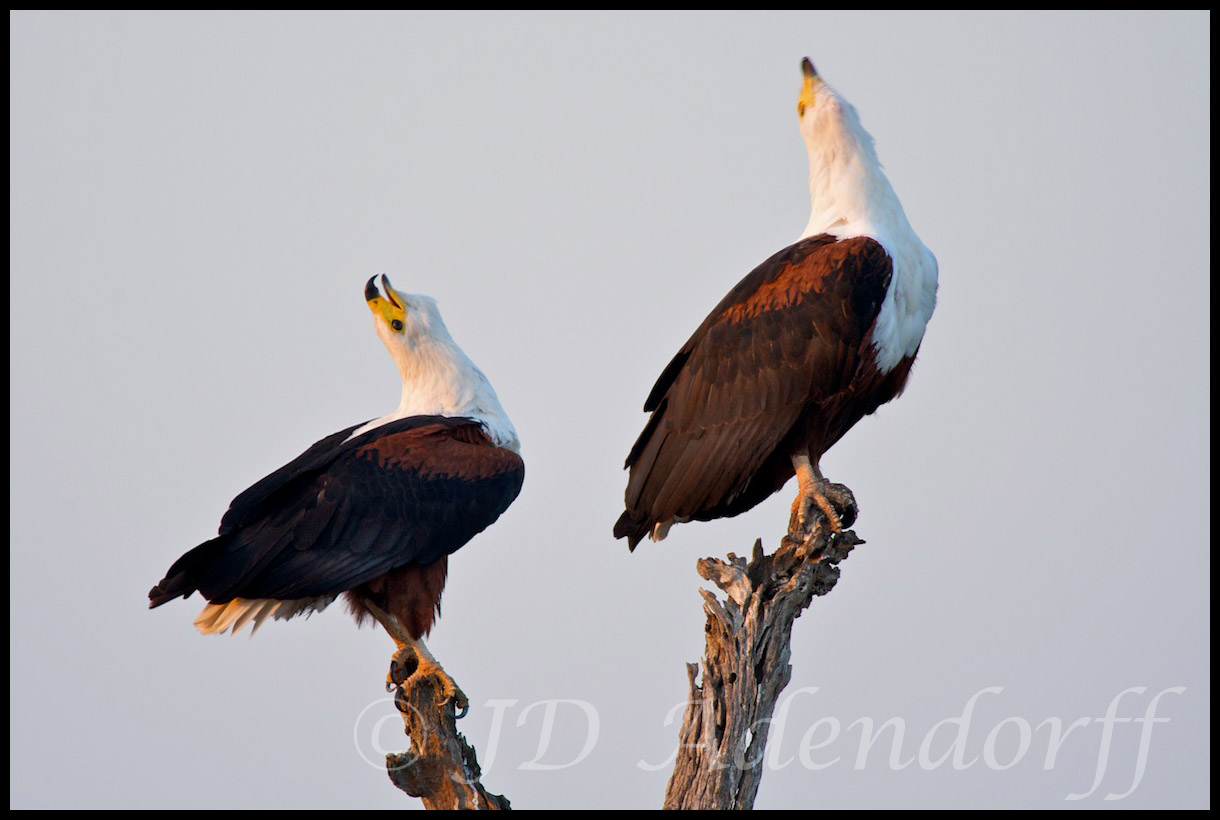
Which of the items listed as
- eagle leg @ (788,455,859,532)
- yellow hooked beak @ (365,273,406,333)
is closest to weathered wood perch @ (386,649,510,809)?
eagle leg @ (788,455,859,532)

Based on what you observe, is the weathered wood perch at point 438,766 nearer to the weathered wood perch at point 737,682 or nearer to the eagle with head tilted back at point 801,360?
the weathered wood perch at point 737,682

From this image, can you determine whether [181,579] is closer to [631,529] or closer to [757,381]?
[631,529]

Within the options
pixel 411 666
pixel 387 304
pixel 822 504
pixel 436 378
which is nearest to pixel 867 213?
pixel 822 504

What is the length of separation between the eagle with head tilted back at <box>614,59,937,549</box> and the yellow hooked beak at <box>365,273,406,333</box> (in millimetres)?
1855

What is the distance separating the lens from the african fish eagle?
7.78m

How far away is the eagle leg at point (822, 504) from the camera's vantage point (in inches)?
292

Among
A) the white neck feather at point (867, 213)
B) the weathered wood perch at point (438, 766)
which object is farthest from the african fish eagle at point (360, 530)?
the white neck feather at point (867, 213)

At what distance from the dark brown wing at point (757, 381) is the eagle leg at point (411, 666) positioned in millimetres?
1249

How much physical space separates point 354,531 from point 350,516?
8 centimetres

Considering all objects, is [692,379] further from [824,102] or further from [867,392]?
[824,102]

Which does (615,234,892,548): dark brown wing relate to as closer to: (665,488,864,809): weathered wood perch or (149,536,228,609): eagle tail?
(665,488,864,809): weathered wood perch

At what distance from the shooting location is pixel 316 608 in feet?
27.0

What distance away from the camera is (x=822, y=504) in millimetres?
7512
